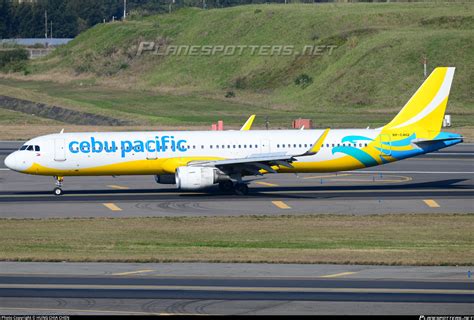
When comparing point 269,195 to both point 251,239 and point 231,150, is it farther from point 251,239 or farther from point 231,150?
point 251,239

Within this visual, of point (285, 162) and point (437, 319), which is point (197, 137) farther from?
point (437, 319)

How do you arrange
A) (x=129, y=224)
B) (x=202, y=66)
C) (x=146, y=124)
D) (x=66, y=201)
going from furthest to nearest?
1. (x=202, y=66)
2. (x=146, y=124)
3. (x=66, y=201)
4. (x=129, y=224)

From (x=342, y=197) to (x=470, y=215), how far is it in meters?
8.44

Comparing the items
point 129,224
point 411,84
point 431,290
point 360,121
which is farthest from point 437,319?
point 411,84

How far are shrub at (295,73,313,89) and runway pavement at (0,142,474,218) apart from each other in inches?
2315

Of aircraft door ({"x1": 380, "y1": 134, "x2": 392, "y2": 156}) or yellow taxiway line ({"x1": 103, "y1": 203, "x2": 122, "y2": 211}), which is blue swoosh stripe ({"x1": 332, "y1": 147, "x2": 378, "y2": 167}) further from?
yellow taxiway line ({"x1": 103, "y1": 203, "x2": 122, "y2": 211})

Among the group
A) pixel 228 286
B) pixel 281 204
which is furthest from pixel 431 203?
pixel 228 286

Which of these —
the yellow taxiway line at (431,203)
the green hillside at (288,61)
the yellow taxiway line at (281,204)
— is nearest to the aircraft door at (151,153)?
the yellow taxiway line at (281,204)

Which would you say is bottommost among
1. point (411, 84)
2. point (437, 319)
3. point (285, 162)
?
point (437, 319)

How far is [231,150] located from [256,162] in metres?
2.47

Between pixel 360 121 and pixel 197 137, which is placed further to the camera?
pixel 360 121

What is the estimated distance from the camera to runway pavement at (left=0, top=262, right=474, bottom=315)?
72.5ft

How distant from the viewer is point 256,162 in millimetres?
48250

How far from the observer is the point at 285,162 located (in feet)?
159
